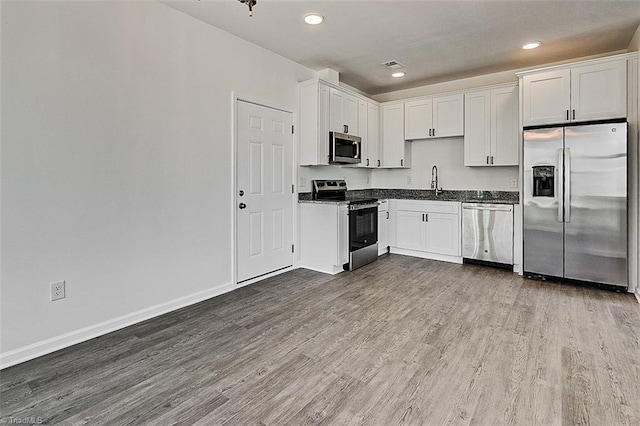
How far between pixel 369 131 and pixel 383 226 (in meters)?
1.51

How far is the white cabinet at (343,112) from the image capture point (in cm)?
462

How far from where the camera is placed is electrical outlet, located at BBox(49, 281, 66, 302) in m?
2.41

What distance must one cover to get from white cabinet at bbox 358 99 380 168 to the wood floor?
8.59 feet

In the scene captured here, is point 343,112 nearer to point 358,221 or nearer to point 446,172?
point 358,221

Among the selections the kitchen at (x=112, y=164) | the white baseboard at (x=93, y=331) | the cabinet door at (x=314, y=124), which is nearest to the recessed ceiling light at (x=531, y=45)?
the cabinet door at (x=314, y=124)

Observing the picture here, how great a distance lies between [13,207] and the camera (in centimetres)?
221

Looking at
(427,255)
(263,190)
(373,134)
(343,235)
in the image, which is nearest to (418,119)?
(373,134)

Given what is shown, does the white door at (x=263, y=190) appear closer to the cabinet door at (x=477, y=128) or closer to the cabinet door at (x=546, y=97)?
the cabinet door at (x=477, y=128)

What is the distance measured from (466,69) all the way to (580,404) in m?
4.33

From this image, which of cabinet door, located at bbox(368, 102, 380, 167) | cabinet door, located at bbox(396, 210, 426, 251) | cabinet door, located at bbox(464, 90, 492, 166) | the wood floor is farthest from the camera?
cabinet door, located at bbox(368, 102, 380, 167)

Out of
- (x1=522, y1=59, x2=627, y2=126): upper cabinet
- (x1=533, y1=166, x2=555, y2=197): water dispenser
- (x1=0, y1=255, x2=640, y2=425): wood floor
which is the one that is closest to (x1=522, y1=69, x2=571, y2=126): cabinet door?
(x1=522, y1=59, x2=627, y2=126): upper cabinet

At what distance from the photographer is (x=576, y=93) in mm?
3820

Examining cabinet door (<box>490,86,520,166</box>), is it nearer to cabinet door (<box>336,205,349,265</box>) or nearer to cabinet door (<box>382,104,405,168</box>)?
cabinet door (<box>382,104,405,168</box>)

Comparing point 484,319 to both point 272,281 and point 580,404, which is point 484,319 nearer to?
point 580,404
